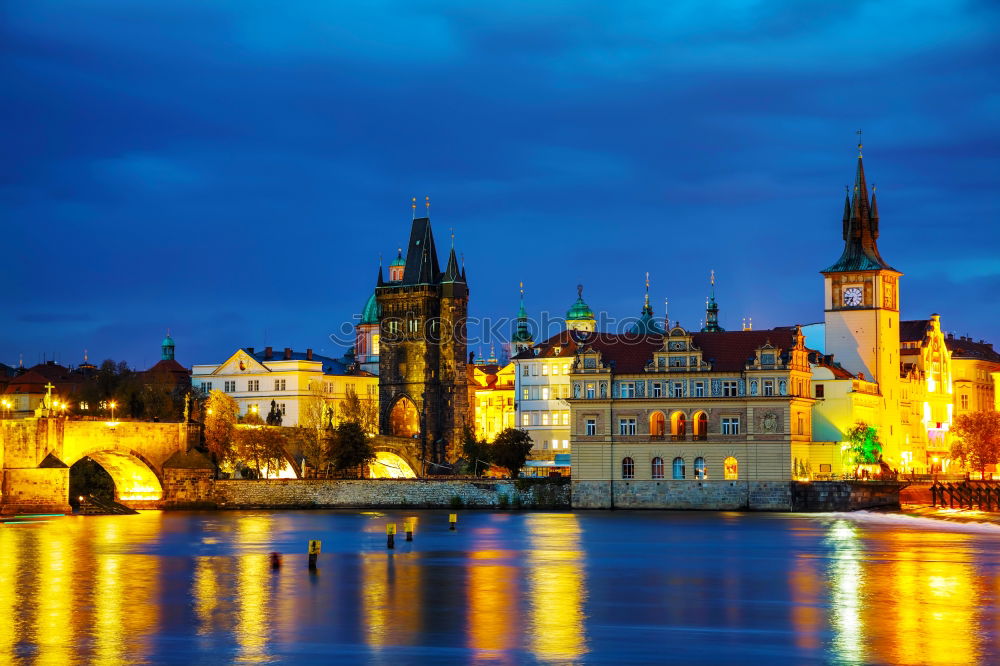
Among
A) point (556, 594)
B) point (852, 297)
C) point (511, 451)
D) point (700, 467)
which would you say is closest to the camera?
point (556, 594)

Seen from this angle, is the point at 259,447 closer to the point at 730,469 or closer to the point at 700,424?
the point at 700,424

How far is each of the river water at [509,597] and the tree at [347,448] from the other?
3751cm

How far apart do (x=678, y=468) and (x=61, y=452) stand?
33194 mm

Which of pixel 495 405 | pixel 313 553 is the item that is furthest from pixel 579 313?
pixel 313 553

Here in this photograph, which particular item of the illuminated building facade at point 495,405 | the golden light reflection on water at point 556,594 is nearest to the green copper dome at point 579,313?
the illuminated building facade at point 495,405

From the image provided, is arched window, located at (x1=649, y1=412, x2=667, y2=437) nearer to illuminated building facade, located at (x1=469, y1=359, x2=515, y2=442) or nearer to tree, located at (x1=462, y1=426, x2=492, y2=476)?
tree, located at (x1=462, y1=426, x2=492, y2=476)

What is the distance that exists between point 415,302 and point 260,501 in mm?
36294

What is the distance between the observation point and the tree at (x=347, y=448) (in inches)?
4117

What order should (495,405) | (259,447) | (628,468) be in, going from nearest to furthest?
(628,468) < (259,447) < (495,405)

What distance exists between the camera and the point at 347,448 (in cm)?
10456

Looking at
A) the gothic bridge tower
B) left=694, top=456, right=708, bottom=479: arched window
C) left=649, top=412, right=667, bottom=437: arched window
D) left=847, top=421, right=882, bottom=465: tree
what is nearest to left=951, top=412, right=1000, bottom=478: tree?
left=847, top=421, right=882, bottom=465: tree

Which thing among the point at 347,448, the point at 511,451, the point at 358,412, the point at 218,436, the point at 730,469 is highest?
the point at 358,412

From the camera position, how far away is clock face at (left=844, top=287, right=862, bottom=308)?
10425cm

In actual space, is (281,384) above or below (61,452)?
above
